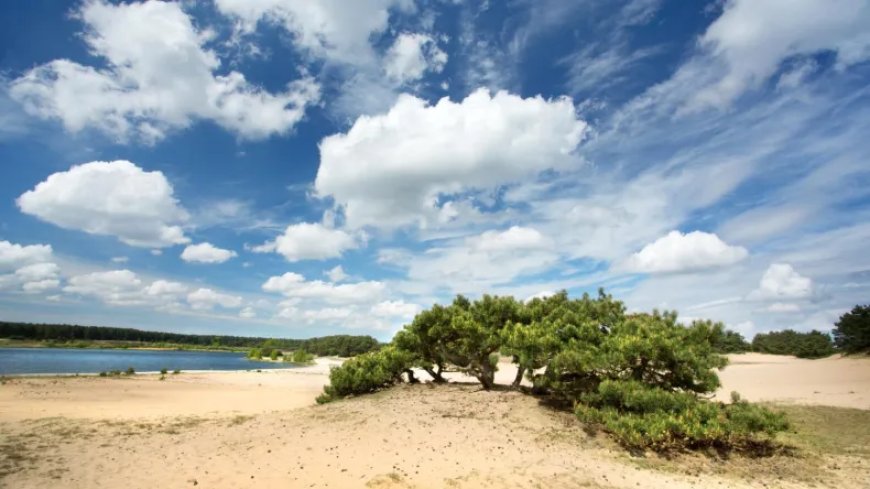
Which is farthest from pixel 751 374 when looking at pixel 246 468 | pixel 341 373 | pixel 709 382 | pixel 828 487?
pixel 246 468

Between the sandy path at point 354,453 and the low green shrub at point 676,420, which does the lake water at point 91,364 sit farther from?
the low green shrub at point 676,420

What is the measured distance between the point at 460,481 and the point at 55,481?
7862mm

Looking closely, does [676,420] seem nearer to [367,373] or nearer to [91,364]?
[367,373]

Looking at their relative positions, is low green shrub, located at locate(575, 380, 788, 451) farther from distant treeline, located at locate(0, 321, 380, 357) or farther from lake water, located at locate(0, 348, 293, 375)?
distant treeline, located at locate(0, 321, 380, 357)

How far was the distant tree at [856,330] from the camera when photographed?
1636 inches

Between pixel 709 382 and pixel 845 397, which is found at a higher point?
pixel 709 382

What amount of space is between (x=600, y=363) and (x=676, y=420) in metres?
2.47

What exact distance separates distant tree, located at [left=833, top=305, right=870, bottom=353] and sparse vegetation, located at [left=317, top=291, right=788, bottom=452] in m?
39.3

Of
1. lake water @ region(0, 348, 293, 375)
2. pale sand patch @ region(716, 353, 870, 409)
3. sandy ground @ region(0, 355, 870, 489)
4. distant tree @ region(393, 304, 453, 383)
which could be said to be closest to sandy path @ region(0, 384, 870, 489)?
sandy ground @ region(0, 355, 870, 489)

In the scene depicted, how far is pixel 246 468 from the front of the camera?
383 inches

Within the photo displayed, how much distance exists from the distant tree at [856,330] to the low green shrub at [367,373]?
151 feet

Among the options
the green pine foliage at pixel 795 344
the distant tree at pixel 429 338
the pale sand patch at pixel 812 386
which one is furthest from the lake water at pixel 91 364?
the green pine foliage at pixel 795 344

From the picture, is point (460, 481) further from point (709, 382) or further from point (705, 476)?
point (709, 382)

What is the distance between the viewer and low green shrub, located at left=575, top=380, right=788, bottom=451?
11.0 meters
